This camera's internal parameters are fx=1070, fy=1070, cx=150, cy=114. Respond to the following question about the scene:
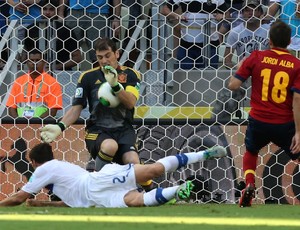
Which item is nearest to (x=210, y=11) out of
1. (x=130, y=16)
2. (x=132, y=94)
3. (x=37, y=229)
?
(x=130, y=16)

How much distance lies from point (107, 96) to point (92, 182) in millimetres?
957

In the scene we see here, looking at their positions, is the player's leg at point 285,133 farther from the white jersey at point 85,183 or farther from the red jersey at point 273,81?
the white jersey at point 85,183

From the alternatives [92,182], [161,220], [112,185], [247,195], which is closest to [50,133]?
[92,182]

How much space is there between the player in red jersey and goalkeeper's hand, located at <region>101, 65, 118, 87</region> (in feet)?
3.42

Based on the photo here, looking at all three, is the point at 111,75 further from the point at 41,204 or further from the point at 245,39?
the point at 245,39

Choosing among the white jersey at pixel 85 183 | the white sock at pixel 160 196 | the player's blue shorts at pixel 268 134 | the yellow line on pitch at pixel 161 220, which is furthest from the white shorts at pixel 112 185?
the yellow line on pitch at pixel 161 220

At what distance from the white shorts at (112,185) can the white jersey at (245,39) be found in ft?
11.6

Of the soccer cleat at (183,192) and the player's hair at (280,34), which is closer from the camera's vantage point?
the soccer cleat at (183,192)

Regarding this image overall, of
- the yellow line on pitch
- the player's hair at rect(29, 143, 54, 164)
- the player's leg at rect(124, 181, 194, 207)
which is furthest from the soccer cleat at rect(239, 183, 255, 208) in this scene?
the yellow line on pitch

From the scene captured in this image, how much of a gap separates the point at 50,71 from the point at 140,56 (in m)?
1.09

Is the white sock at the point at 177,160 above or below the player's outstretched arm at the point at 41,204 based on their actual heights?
above

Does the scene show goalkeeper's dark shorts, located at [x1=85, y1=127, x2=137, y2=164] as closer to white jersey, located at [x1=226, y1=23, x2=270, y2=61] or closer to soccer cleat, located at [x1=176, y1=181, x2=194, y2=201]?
soccer cleat, located at [x1=176, y1=181, x2=194, y2=201]

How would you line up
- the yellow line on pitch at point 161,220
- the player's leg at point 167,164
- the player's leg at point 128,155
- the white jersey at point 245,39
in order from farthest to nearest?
the white jersey at point 245,39, the player's leg at point 128,155, the player's leg at point 167,164, the yellow line on pitch at point 161,220

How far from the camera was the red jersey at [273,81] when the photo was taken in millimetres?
9703
